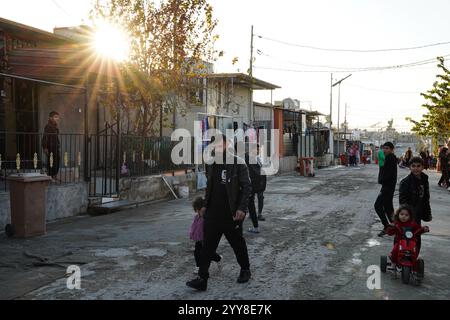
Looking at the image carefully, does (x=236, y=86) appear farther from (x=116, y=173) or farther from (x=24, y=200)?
(x=24, y=200)

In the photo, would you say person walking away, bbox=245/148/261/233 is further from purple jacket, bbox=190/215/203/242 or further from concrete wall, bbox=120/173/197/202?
concrete wall, bbox=120/173/197/202

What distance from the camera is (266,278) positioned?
232 inches

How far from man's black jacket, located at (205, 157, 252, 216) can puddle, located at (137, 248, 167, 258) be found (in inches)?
76.1

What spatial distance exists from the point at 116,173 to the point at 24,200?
13.7 feet

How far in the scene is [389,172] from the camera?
352 inches

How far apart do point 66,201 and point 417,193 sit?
7448 millimetres

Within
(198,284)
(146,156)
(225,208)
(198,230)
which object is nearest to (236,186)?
(225,208)

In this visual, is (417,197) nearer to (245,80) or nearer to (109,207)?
(109,207)

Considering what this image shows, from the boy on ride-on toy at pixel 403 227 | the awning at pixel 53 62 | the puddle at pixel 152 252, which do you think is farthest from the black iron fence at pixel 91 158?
the boy on ride-on toy at pixel 403 227

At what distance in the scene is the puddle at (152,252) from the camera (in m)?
7.12

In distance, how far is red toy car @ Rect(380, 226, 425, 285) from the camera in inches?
227

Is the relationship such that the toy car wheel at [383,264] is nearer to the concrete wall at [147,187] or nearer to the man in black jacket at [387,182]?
the man in black jacket at [387,182]

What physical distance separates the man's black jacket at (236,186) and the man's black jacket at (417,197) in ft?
8.11
